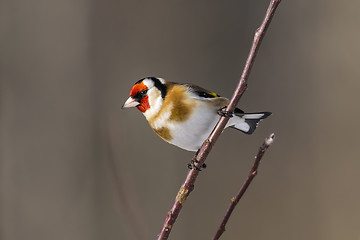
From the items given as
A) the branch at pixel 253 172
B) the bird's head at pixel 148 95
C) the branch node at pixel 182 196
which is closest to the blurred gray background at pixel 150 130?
the bird's head at pixel 148 95

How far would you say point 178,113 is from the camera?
3.60 ft

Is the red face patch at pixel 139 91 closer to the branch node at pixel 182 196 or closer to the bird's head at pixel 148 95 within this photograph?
the bird's head at pixel 148 95

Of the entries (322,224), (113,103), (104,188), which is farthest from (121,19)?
(322,224)

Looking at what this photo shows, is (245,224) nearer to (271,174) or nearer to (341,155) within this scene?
(271,174)

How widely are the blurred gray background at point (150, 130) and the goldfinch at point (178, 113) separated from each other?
1.71 metres

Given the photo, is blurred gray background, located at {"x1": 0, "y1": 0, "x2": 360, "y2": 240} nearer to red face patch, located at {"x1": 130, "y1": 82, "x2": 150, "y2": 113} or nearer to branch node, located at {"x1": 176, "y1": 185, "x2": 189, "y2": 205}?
red face patch, located at {"x1": 130, "y1": 82, "x2": 150, "y2": 113}

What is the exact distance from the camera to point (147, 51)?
3.03 meters

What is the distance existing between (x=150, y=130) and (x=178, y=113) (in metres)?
1.88

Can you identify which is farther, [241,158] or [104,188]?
[241,158]

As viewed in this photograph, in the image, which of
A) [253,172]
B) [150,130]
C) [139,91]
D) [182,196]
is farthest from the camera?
[150,130]

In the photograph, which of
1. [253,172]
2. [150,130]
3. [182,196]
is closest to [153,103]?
[182,196]

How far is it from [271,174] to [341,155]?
19.0 inches

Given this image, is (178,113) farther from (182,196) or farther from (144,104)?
(182,196)

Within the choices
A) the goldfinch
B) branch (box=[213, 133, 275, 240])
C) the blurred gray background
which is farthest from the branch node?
the blurred gray background
